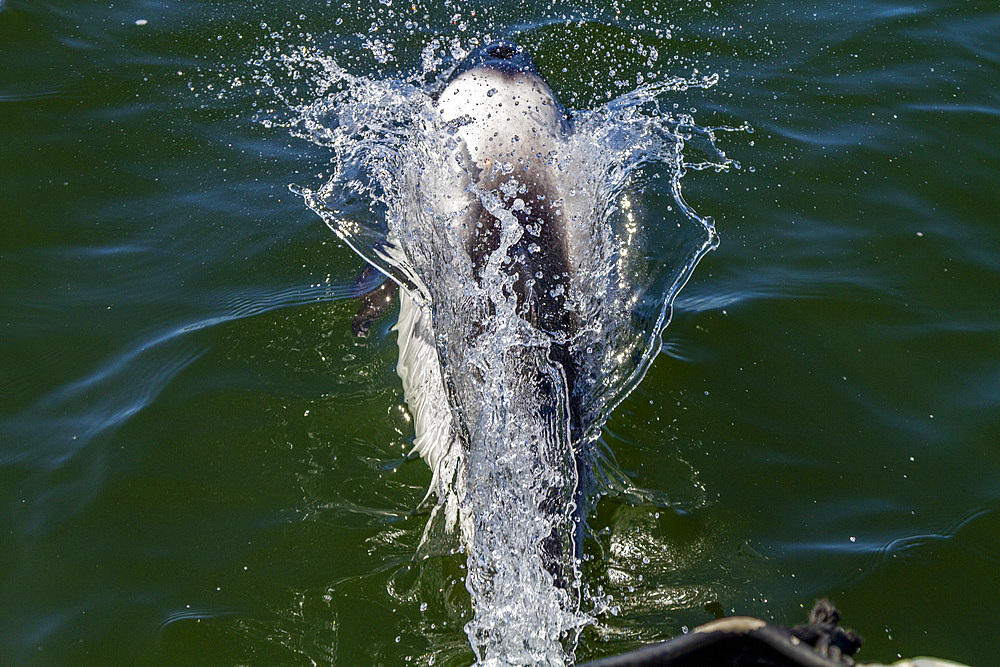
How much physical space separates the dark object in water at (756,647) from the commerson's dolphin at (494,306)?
116cm

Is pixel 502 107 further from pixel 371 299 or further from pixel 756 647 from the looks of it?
pixel 756 647

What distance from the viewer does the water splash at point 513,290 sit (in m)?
3.82

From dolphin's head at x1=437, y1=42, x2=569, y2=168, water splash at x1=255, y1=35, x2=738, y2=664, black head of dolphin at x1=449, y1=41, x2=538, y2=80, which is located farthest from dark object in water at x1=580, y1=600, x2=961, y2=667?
black head of dolphin at x1=449, y1=41, x2=538, y2=80

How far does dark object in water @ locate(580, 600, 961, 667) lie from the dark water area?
1157 millimetres

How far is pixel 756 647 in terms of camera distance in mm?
2662

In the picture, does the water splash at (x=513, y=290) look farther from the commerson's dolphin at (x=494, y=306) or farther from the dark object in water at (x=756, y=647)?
the dark object in water at (x=756, y=647)

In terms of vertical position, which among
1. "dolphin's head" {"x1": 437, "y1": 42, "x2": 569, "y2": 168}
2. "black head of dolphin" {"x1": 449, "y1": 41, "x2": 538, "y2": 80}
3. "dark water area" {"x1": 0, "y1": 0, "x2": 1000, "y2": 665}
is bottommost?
"dark water area" {"x1": 0, "y1": 0, "x2": 1000, "y2": 665}

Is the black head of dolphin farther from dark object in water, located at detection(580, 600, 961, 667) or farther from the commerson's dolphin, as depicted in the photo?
dark object in water, located at detection(580, 600, 961, 667)

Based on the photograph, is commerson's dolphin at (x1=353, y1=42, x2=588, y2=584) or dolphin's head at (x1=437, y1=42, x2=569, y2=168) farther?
dolphin's head at (x1=437, y1=42, x2=569, y2=168)

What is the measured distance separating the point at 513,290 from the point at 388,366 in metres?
1.06

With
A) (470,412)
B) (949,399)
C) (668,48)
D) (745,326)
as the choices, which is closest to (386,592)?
(470,412)

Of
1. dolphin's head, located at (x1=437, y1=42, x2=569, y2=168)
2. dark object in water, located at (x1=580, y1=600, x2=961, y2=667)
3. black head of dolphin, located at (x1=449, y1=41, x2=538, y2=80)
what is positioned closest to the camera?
dark object in water, located at (x1=580, y1=600, x2=961, y2=667)

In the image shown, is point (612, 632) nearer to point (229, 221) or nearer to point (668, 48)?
point (229, 221)

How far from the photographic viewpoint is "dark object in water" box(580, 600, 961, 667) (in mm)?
2594
